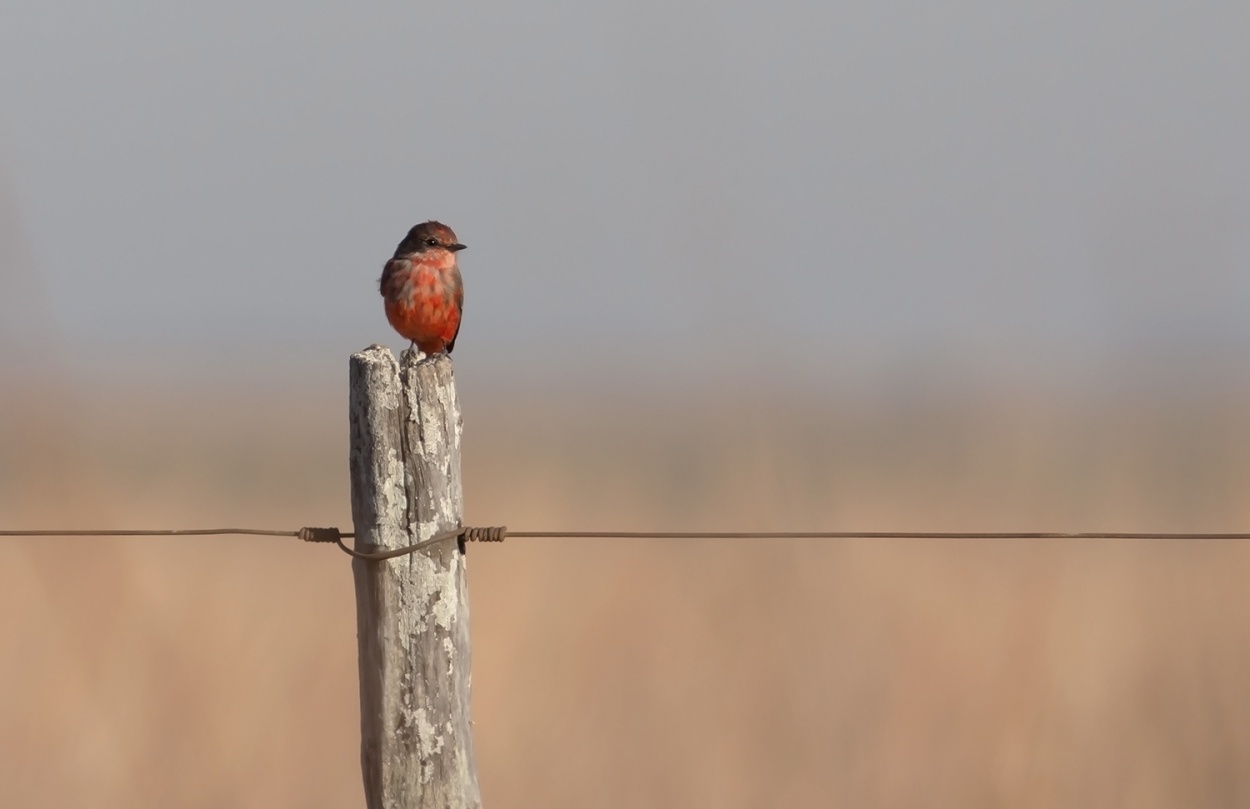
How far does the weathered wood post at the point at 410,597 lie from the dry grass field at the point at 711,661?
39.4 inches

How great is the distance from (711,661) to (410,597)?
10.1 ft

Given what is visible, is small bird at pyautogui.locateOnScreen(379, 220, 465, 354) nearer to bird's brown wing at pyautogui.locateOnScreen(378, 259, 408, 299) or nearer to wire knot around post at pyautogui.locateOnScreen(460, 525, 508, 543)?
bird's brown wing at pyautogui.locateOnScreen(378, 259, 408, 299)

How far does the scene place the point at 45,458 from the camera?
4.04m

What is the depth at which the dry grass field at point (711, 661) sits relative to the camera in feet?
17.1

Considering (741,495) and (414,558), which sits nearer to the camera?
(414,558)

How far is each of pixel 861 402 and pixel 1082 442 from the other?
16764mm

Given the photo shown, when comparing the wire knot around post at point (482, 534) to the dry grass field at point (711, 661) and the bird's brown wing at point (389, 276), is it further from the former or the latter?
the bird's brown wing at point (389, 276)

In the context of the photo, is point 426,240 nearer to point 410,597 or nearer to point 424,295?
point 424,295

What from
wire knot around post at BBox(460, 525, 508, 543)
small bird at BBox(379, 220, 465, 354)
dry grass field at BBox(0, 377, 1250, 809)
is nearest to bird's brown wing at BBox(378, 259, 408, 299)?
small bird at BBox(379, 220, 465, 354)

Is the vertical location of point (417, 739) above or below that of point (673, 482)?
above

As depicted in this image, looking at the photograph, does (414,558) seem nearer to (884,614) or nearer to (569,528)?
(884,614)

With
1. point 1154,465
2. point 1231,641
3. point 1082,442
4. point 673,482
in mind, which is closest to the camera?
point 1231,641

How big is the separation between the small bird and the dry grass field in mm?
1138

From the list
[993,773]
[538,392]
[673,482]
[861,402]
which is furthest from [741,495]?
[538,392]
